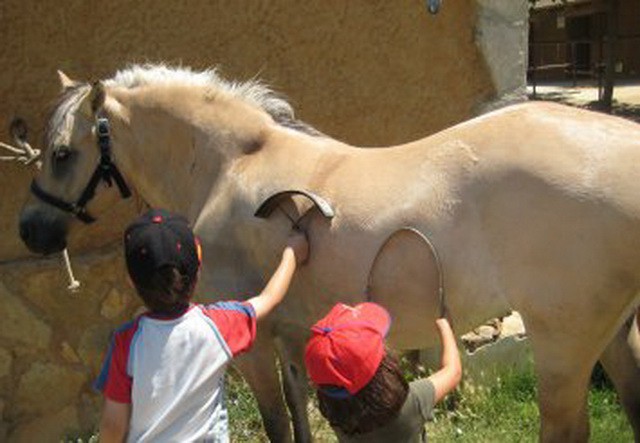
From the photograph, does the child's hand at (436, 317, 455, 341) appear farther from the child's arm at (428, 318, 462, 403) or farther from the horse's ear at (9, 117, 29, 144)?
the horse's ear at (9, 117, 29, 144)

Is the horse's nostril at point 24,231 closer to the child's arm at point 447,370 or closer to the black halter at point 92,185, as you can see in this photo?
the black halter at point 92,185

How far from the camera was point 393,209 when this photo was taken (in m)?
2.90

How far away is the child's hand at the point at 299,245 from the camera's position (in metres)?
3.01

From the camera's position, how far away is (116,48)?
167 inches

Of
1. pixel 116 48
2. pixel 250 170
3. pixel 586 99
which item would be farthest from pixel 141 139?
pixel 586 99

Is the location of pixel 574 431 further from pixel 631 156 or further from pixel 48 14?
pixel 48 14

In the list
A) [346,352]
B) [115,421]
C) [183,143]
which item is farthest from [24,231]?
[346,352]

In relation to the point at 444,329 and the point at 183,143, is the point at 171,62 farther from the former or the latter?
the point at 444,329

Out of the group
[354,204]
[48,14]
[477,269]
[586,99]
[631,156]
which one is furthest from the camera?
[586,99]

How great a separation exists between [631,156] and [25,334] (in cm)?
308

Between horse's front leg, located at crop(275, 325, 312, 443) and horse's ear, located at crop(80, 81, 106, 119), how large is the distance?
1248 mm

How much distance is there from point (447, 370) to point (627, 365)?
1175 millimetres

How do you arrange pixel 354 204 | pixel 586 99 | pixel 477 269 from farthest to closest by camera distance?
1. pixel 586 99
2. pixel 354 204
3. pixel 477 269

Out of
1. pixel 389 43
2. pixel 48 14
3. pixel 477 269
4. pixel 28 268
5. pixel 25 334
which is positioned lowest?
pixel 25 334
